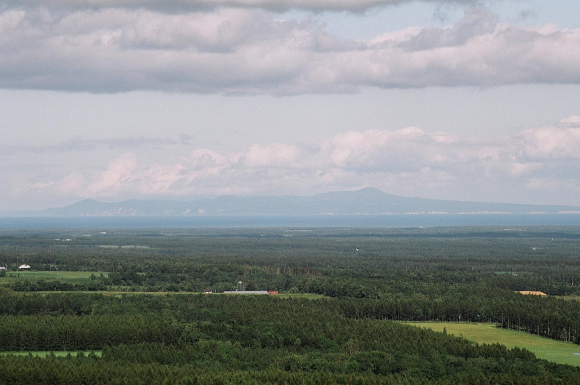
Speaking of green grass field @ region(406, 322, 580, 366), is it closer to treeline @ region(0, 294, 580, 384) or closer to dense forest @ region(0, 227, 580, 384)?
dense forest @ region(0, 227, 580, 384)

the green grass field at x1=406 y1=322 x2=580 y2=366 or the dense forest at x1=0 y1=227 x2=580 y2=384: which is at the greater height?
the dense forest at x1=0 y1=227 x2=580 y2=384

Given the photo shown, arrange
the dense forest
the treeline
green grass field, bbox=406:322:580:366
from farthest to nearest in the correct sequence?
green grass field, bbox=406:322:580:366
the dense forest
the treeline

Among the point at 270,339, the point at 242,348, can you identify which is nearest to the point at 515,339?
the point at 270,339

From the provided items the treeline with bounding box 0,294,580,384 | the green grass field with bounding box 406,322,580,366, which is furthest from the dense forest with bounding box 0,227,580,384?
the green grass field with bounding box 406,322,580,366

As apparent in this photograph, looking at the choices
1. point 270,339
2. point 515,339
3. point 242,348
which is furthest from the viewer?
point 515,339

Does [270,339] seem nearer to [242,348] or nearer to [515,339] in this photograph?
[242,348]

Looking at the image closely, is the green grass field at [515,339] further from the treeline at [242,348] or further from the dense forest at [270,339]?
the treeline at [242,348]

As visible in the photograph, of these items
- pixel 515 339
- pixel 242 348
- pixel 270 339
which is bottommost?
pixel 515 339

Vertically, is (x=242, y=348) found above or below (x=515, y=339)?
above

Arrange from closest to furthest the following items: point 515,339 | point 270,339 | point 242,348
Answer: point 242,348, point 270,339, point 515,339

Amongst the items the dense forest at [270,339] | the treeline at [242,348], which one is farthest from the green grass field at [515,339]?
the treeline at [242,348]
